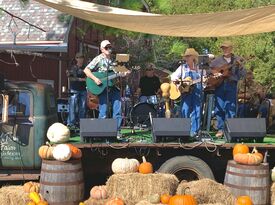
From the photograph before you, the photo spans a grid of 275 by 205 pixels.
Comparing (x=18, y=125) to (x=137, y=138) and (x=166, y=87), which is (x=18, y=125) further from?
(x=166, y=87)

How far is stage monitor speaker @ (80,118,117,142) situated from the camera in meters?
6.89

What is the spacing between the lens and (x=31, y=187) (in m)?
6.47

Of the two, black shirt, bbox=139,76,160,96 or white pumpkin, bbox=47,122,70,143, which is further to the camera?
black shirt, bbox=139,76,160,96

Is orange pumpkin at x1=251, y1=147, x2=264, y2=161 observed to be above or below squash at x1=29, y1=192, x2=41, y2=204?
above

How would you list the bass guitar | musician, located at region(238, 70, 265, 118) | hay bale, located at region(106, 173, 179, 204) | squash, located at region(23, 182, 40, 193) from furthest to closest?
1. musician, located at region(238, 70, 265, 118)
2. the bass guitar
3. squash, located at region(23, 182, 40, 193)
4. hay bale, located at region(106, 173, 179, 204)

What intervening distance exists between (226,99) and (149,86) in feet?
10.3

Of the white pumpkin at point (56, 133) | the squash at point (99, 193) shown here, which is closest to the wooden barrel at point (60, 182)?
the squash at point (99, 193)

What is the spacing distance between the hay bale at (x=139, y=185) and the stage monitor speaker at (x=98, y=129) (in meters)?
0.73

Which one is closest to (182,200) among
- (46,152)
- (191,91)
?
(46,152)

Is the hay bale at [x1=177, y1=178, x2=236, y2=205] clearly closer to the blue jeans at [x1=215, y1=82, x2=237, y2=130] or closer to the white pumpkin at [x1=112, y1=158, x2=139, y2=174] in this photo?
the white pumpkin at [x1=112, y1=158, x2=139, y2=174]

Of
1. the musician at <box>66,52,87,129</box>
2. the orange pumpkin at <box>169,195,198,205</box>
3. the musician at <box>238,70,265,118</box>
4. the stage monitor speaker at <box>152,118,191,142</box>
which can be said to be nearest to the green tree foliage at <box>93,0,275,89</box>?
the musician at <box>238,70,265,118</box>

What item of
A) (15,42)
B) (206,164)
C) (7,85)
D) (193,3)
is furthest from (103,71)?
(193,3)

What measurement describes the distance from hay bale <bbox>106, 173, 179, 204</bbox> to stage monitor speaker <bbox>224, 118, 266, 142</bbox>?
121 cm

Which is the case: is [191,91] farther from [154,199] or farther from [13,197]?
[13,197]
